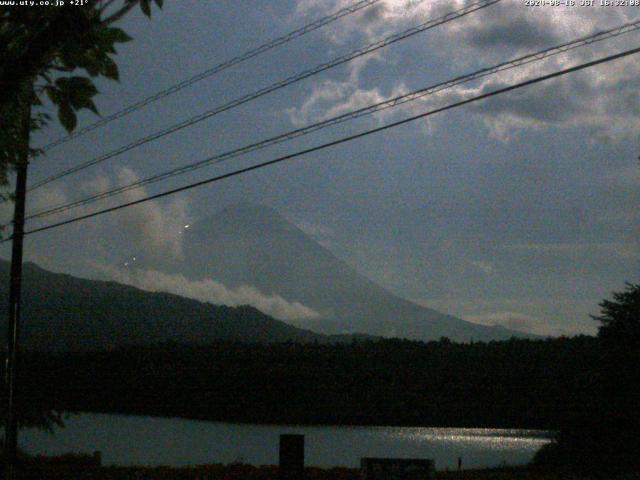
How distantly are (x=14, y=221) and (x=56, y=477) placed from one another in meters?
7.83

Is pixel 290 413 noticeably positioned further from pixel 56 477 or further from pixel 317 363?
pixel 56 477

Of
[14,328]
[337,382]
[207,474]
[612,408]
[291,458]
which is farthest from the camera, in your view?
[337,382]

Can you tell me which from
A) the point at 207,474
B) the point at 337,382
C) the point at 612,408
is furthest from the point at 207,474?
the point at 337,382

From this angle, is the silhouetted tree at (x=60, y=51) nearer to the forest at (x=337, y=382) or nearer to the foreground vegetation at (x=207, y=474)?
the foreground vegetation at (x=207, y=474)

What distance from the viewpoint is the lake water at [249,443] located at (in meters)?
67.2

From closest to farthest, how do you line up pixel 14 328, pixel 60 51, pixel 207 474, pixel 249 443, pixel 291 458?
pixel 60 51 < pixel 291 458 < pixel 207 474 < pixel 14 328 < pixel 249 443

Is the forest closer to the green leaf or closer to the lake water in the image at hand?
the lake water

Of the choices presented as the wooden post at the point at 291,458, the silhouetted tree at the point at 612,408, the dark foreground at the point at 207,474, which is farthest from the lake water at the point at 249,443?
the wooden post at the point at 291,458

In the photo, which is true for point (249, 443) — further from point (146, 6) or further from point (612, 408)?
point (146, 6)

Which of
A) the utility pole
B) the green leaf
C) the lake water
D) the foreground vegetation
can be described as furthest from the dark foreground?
the lake water

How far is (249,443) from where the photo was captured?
104 metres

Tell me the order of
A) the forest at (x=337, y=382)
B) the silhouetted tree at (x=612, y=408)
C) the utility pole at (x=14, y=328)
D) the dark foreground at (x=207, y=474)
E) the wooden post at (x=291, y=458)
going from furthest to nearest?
the forest at (x=337, y=382)
the silhouetted tree at (x=612, y=408)
the utility pole at (x=14, y=328)
the dark foreground at (x=207, y=474)
the wooden post at (x=291, y=458)

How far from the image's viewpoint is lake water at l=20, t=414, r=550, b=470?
6719 cm

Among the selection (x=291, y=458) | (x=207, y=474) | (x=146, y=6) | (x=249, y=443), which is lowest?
(x=249, y=443)
